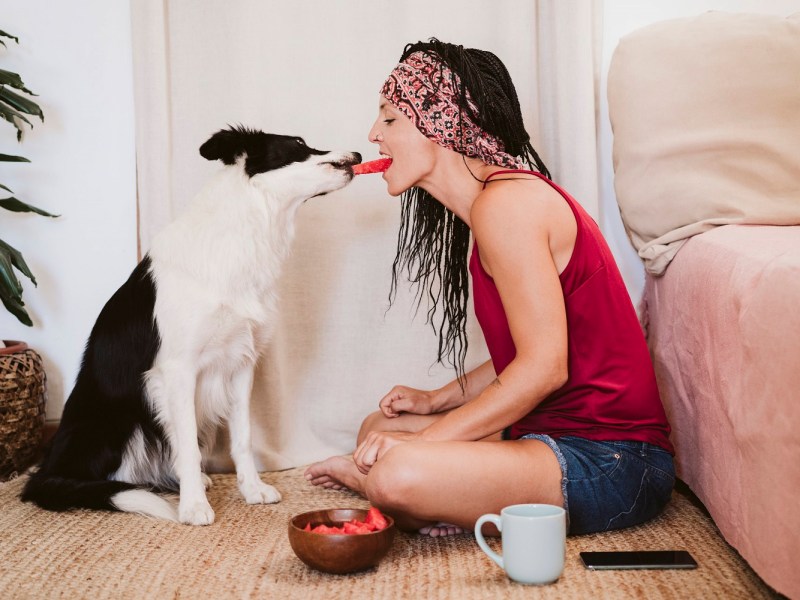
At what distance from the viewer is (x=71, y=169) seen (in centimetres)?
234

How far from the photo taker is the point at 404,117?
1680 millimetres

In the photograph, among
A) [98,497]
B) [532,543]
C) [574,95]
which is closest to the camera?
[532,543]

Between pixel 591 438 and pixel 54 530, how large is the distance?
A: 1152 millimetres

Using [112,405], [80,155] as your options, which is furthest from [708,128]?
[80,155]

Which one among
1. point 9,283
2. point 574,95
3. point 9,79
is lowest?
point 9,283

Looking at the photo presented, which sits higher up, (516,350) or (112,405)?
(516,350)

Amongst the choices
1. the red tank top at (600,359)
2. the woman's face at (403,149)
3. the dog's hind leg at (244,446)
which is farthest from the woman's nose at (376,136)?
the dog's hind leg at (244,446)

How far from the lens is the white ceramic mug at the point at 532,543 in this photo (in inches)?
47.5

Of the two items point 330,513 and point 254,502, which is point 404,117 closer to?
point 330,513

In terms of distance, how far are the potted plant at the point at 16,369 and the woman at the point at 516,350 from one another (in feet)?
3.38

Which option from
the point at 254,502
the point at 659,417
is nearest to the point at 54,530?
the point at 254,502

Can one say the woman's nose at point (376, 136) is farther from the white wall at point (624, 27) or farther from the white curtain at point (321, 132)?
the white wall at point (624, 27)

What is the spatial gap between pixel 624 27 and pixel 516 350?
130cm

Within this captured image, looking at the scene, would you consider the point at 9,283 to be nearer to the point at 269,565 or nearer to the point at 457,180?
the point at 269,565
